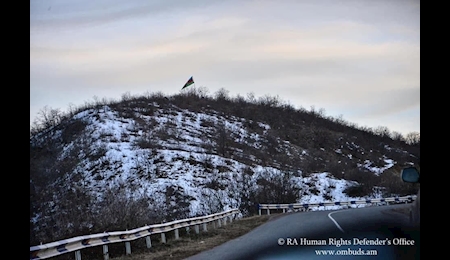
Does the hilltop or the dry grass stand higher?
the hilltop

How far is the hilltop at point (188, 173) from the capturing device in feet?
48.8

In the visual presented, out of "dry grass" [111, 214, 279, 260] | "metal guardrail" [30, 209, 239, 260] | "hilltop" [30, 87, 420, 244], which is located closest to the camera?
"metal guardrail" [30, 209, 239, 260]

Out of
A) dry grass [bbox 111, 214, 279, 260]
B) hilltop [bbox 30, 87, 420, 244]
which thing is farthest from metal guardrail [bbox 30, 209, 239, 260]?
hilltop [bbox 30, 87, 420, 244]

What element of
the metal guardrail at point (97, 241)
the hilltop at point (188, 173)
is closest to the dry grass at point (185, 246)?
the metal guardrail at point (97, 241)

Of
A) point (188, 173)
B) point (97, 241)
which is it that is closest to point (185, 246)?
point (97, 241)

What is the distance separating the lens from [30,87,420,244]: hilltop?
585 inches

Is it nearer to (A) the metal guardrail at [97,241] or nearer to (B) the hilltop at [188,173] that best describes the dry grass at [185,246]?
(A) the metal guardrail at [97,241]

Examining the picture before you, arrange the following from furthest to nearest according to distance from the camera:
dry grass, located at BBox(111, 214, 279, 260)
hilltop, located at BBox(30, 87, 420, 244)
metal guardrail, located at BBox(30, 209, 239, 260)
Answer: hilltop, located at BBox(30, 87, 420, 244) < dry grass, located at BBox(111, 214, 279, 260) < metal guardrail, located at BBox(30, 209, 239, 260)

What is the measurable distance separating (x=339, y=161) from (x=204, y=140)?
1837 centimetres

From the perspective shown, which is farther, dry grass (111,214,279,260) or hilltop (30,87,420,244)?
hilltop (30,87,420,244)

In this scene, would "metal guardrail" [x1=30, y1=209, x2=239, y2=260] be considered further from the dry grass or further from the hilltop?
the hilltop

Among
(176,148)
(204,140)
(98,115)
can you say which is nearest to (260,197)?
(176,148)

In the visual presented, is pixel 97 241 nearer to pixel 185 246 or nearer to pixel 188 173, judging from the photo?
pixel 185 246
